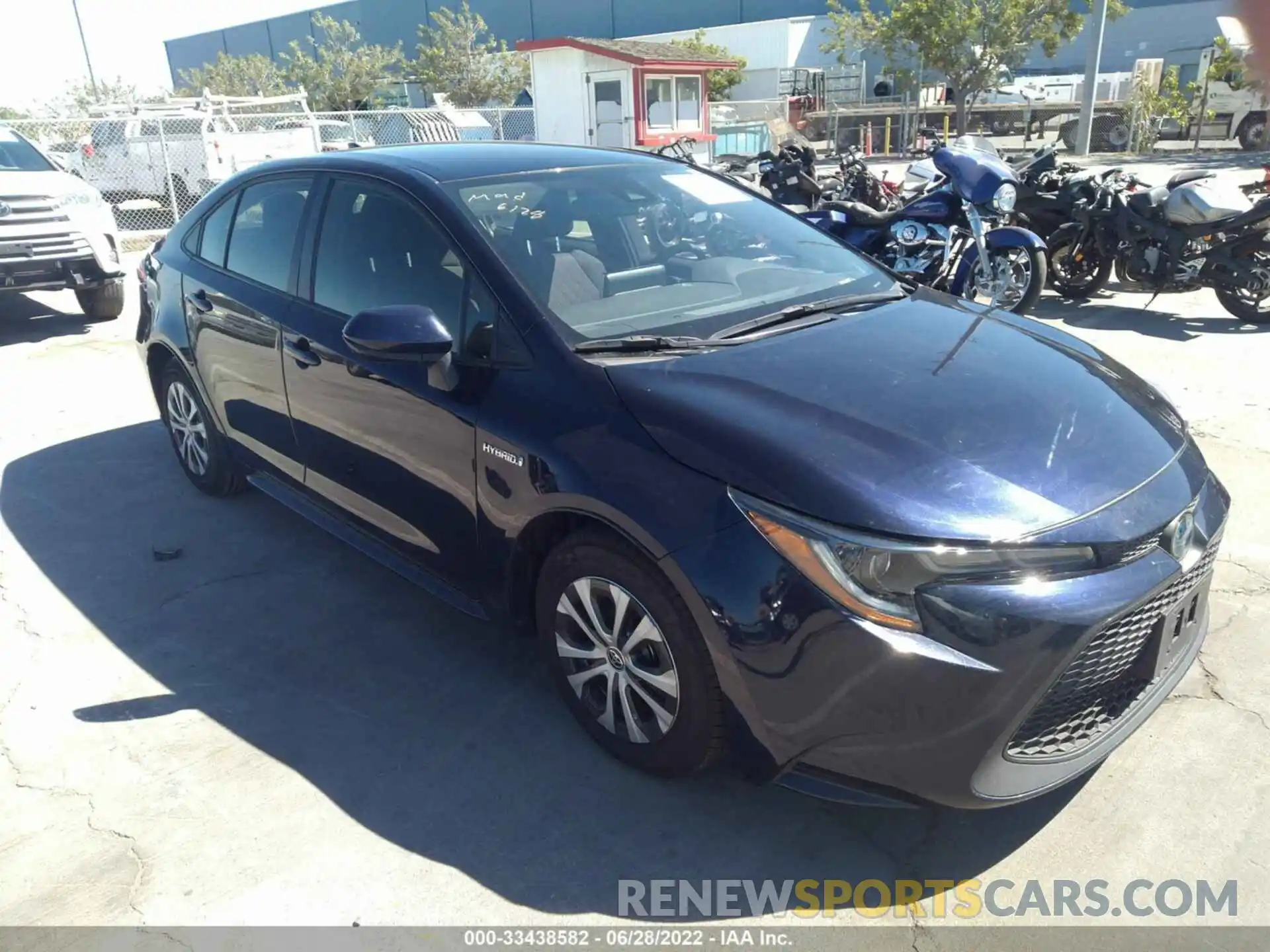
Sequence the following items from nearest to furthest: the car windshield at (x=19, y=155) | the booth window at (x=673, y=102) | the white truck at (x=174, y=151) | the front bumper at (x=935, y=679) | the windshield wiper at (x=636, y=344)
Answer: the front bumper at (x=935, y=679) < the windshield wiper at (x=636, y=344) < the car windshield at (x=19, y=155) < the white truck at (x=174, y=151) < the booth window at (x=673, y=102)

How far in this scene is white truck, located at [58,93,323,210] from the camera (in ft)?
51.5

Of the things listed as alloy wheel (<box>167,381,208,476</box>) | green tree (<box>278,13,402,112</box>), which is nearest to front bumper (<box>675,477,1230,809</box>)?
alloy wheel (<box>167,381,208,476</box>)

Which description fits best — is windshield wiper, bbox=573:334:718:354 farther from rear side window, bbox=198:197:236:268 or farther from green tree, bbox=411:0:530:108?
green tree, bbox=411:0:530:108

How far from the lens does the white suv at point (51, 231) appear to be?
26.9ft

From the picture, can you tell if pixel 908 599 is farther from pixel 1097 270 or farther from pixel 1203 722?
pixel 1097 270

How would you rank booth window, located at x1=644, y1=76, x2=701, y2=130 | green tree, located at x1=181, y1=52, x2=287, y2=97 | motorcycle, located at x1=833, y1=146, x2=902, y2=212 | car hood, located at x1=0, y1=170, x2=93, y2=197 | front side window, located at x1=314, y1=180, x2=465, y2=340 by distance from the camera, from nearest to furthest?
1. front side window, located at x1=314, y1=180, x2=465, y2=340
2. car hood, located at x1=0, y1=170, x2=93, y2=197
3. motorcycle, located at x1=833, y1=146, x2=902, y2=212
4. booth window, located at x1=644, y1=76, x2=701, y2=130
5. green tree, located at x1=181, y1=52, x2=287, y2=97

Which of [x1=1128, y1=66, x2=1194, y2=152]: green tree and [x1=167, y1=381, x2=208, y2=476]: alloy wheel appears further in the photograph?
[x1=1128, y1=66, x2=1194, y2=152]: green tree

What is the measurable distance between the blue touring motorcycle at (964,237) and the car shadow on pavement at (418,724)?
16.7 ft

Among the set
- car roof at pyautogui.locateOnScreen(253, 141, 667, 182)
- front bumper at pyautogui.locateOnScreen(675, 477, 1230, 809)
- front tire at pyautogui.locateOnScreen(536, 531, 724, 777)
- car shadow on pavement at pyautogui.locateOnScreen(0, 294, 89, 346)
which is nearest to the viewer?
front bumper at pyautogui.locateOnScreen(675, 477, 1230, 809)

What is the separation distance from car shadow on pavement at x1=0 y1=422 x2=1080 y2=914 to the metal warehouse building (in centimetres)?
4020

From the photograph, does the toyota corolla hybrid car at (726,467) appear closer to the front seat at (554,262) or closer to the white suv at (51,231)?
the front seat at (554,262)

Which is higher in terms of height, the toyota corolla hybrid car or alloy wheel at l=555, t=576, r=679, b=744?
the toyota corolla hybrid car

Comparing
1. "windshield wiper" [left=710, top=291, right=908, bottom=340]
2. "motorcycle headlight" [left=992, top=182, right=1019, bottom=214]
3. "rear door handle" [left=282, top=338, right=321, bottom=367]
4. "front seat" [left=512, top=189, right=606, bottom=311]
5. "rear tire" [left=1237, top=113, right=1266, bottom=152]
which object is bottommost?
"rear tire" [left=1237, top=113, right=1266, bottom=152]

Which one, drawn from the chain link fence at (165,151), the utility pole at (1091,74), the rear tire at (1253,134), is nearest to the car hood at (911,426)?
the chain link fence at (165,151)
